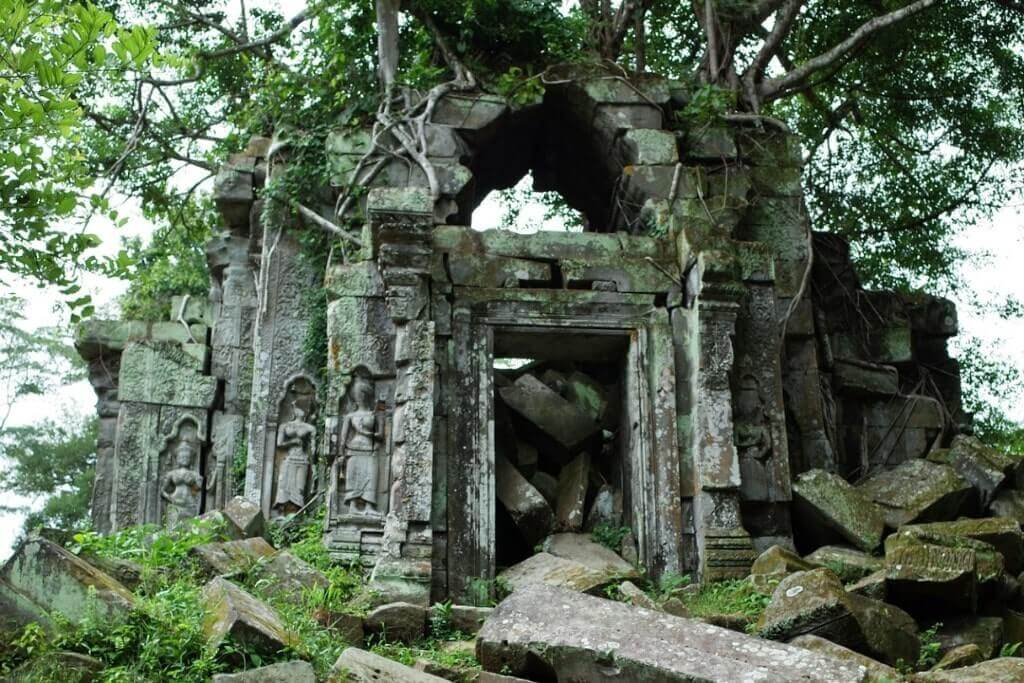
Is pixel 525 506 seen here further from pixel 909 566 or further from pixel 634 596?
pixel 909 566

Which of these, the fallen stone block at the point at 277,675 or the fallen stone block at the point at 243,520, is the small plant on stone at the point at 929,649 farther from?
the fallen stone block at the point at 243,520

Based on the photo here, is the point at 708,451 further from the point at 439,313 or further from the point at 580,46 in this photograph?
the point at 580,46

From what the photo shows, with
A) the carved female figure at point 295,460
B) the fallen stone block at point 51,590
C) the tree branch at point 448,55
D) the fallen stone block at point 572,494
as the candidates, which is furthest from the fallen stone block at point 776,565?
the tree branch at point 448,55

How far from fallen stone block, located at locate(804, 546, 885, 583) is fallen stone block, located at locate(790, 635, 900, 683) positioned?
73.5 inches

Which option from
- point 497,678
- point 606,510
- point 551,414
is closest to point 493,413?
point 551,414

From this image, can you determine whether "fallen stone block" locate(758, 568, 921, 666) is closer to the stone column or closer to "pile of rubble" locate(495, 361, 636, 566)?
the stone column

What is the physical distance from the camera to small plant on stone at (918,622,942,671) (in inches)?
247

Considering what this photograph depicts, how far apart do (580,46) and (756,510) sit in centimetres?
477

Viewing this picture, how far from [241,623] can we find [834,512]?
4.86m

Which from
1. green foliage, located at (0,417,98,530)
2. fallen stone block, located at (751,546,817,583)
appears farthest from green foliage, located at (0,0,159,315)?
green foliage, located at (0,417,98,530)

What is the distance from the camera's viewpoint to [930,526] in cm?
799

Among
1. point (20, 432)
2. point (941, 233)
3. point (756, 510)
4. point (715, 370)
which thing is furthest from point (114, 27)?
point (20, 432)

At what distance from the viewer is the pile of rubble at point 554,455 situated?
28.8ft

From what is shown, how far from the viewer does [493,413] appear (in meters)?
8.79
